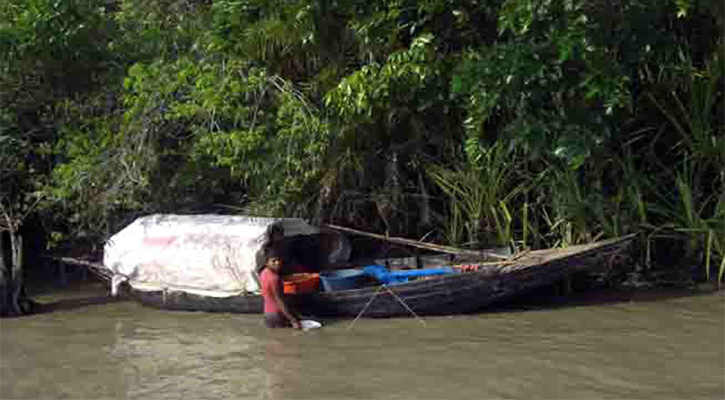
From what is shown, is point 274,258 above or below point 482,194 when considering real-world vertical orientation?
below

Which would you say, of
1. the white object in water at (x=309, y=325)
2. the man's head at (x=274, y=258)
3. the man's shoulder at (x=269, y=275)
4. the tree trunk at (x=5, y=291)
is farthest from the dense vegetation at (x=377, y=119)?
the white object in water at (x=309, y=325)

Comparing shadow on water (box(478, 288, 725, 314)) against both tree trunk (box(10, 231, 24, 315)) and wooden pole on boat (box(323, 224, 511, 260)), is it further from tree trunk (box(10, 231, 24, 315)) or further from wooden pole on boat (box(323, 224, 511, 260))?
tree trunk (box(10, 231, 24, 315))

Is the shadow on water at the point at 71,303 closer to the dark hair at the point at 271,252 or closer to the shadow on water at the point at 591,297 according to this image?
the dark hair at the point at 271,252

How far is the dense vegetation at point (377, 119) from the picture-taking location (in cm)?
834

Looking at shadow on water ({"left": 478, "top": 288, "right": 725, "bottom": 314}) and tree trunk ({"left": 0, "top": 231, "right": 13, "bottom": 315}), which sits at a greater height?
tree trunk ({"left": 0, "top": 231, "right": 13, "bottom": 315})

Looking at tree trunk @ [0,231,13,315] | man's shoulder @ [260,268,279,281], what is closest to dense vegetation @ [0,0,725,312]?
tree trunk @ [0,231,13,315]

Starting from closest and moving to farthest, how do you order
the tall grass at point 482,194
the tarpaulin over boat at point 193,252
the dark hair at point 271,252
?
the dark hair at point 271,252
the tarpaulin over boat at point 193,252
the tall grass at point 482,194

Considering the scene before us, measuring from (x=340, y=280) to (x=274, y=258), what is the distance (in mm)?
716

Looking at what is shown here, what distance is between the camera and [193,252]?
341 inches

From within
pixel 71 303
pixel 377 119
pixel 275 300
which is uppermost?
pixel 377 119

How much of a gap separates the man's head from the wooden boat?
13.5 inches

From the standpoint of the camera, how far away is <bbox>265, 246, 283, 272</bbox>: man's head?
25.9 feet

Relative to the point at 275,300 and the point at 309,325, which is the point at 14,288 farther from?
the point at 309,325

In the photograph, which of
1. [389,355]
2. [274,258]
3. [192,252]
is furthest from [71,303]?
[389,355]
